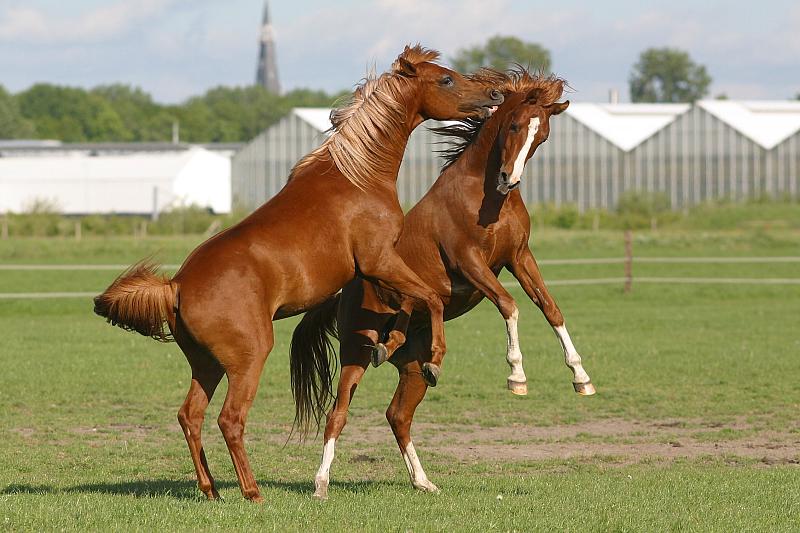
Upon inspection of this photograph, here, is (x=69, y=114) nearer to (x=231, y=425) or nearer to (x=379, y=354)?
(x=379, y=354)

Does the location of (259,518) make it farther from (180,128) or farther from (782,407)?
(180,128)

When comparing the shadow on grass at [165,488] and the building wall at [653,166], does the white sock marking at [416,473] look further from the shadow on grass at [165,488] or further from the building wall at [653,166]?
the building wall at [653,166]

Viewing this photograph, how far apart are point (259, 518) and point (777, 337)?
1390 centimetres

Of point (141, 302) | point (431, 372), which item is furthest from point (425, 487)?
point (141, 302)

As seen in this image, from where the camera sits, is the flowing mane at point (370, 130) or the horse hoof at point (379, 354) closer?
the horse hoof at point (379, 354)

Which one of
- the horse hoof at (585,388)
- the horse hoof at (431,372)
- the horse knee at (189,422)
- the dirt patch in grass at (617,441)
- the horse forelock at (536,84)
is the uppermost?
the horse forelock at (536,84)

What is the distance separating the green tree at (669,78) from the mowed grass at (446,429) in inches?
4405

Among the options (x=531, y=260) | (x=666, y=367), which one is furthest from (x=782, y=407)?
(x=531, y=260)

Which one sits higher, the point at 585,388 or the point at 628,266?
the point at 628,266

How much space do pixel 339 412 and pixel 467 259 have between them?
1.29 meters

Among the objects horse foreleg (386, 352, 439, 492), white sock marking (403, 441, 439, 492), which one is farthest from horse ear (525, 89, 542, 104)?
white sock marking (403, 441, 439, 492)

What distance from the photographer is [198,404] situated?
6.80m

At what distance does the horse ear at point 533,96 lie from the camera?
7125 mm

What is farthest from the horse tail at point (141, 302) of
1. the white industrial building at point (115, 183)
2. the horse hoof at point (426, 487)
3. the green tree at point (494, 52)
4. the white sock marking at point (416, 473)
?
the green tree at point (494, 52)
